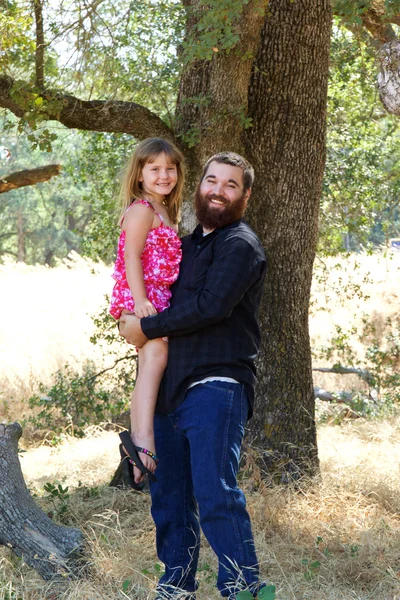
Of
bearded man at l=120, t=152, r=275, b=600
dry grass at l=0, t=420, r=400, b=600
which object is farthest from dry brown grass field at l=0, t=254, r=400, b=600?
bearded man at l=120, t=152, r=275, b=600

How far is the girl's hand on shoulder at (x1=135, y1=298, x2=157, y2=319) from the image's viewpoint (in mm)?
3318

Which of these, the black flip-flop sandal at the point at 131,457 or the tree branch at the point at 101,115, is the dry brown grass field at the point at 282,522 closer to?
the black flip-flop sandal at the point at 131,457

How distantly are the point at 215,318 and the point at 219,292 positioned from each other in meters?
0.11

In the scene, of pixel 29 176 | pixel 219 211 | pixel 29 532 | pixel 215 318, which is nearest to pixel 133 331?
pixel 215 318

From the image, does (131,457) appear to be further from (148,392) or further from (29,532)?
(29,532)

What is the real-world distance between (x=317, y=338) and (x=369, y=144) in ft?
9.72

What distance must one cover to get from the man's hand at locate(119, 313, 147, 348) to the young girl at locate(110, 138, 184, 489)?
0.09ft

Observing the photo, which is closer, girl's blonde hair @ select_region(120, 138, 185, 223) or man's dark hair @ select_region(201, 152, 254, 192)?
man's dark hair @ select_region(201, 152, 254, 192)

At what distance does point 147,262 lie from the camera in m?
3.47

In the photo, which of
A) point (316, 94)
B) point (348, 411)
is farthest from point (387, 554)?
point (348, 411)

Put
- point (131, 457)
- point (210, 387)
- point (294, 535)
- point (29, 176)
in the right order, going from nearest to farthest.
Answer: point (210, 387) < point (131, 457) < point (294, 535) < point (29, 176)

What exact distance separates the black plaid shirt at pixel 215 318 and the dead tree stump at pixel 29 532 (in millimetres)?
1149

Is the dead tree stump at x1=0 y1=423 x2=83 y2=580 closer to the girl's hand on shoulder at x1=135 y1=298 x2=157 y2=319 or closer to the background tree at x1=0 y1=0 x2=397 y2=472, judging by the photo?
the girl's hand on shoulder at x1=135 y1=298 x2=157 y2=319

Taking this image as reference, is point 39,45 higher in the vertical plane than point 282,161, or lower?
higher
